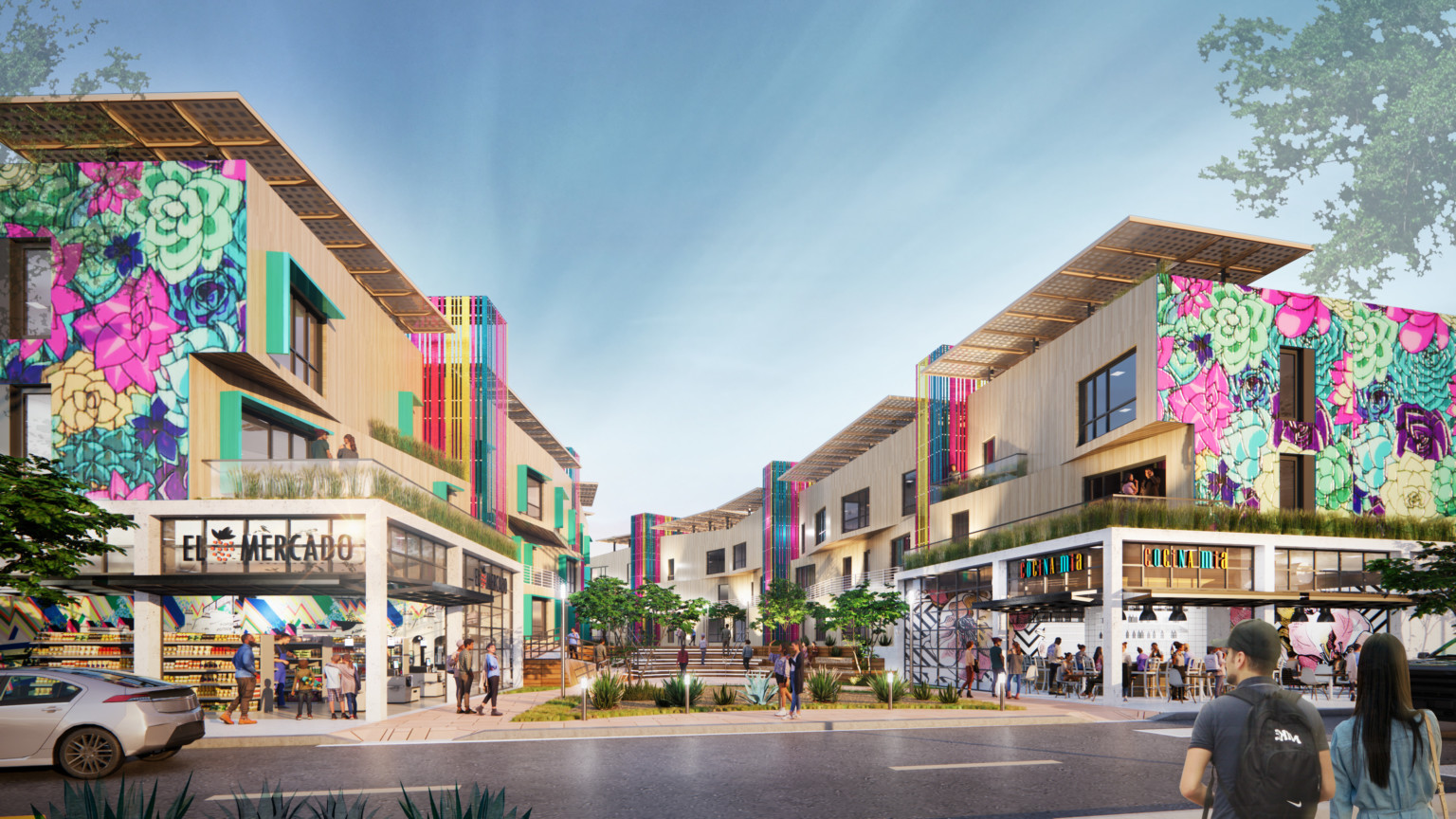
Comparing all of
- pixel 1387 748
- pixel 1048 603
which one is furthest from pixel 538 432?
pixel 1387 748

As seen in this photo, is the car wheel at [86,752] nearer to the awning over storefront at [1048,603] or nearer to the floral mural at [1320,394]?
the awning over storefront at [1048,603]

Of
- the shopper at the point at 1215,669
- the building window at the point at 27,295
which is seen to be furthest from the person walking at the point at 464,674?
the shopper at the point at 1215,669

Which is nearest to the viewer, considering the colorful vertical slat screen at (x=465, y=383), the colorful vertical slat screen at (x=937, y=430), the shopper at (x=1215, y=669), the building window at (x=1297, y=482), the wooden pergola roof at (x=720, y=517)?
the shopper at (x=1215, y=669)

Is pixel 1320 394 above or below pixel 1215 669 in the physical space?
above

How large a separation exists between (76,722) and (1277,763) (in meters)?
12.8

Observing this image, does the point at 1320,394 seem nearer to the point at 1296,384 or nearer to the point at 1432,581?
the point at 1296,384

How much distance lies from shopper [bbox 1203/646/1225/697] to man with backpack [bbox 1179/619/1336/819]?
884 inches

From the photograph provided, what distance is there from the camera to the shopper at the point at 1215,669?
80.9 feet

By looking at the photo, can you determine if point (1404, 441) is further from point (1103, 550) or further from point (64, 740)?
point (64, 740)

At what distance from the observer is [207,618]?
2191cm

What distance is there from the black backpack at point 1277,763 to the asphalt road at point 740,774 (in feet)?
20.1

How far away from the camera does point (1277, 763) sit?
406 cm

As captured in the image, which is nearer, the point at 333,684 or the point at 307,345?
the point at 333,684

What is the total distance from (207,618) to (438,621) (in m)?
8.86
